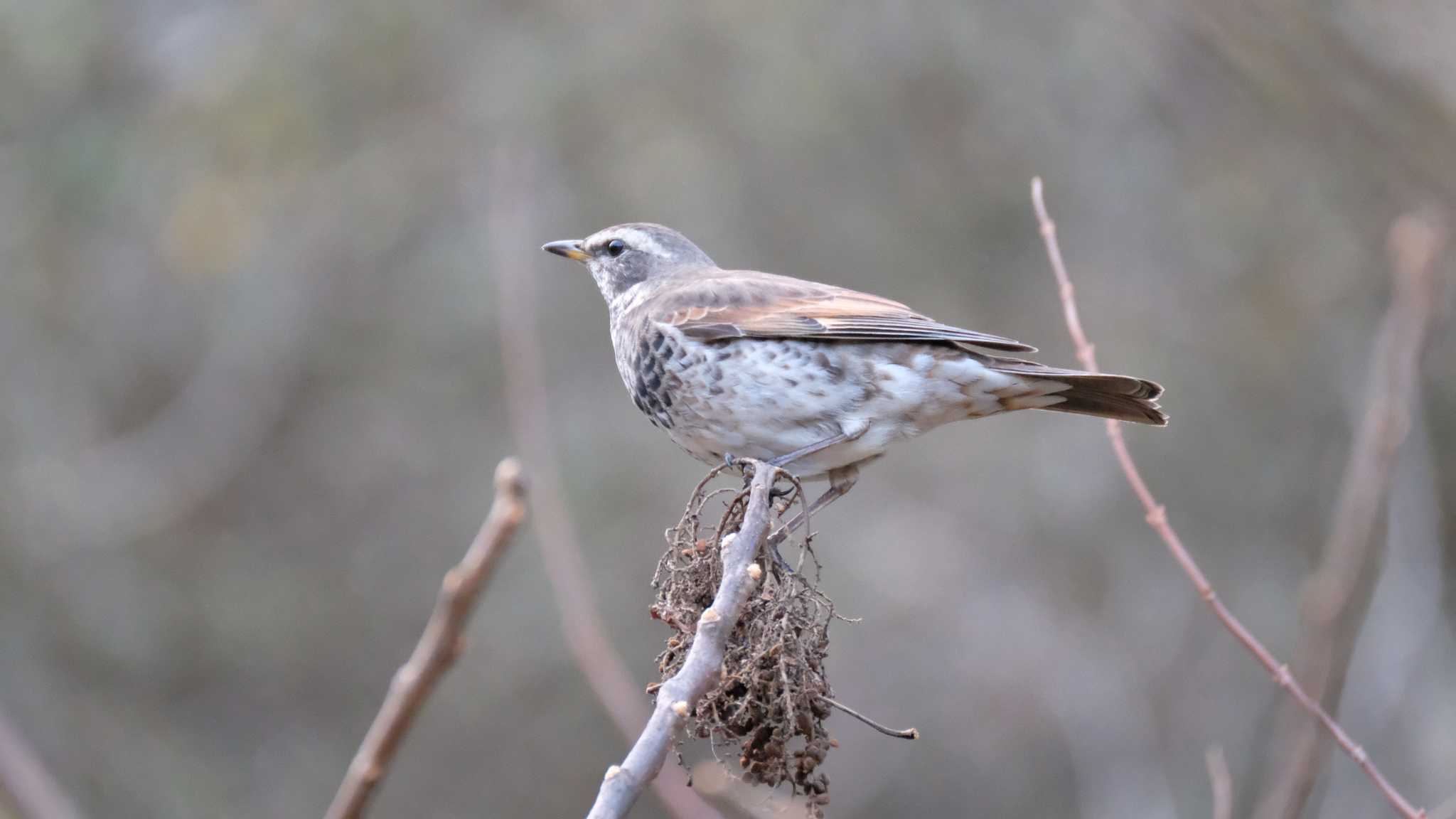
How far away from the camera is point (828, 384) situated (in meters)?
4.60

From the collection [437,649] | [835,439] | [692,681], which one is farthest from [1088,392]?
[437,649]

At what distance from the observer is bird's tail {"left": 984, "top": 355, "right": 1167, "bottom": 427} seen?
14.1 feet

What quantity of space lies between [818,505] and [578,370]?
22.4 feet

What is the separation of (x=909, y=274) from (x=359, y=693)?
16.7ft

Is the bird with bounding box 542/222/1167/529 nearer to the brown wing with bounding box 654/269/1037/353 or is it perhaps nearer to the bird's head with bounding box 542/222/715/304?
the brown wing with bounding box 654/269/1037/353

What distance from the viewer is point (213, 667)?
10.3 m

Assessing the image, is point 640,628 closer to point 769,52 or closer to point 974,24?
point 769,52

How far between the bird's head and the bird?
967 mm

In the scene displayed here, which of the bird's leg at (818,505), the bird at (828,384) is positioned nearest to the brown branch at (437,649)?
the bird's leg at (818,505)

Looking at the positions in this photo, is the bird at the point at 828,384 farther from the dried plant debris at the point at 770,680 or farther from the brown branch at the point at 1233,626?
the dried plant debris at the point at 770,680

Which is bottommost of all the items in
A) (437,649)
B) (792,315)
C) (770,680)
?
(770,680)

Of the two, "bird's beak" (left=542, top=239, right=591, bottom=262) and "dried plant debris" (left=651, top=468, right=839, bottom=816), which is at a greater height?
"bird's beak" (left=542, top=239, right=591, bottom=262)

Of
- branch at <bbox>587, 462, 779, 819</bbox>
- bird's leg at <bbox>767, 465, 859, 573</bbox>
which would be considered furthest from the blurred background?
branch at <bbox>587, 462, 779, 819</bbox>

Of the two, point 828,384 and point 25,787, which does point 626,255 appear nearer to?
point 828,384
